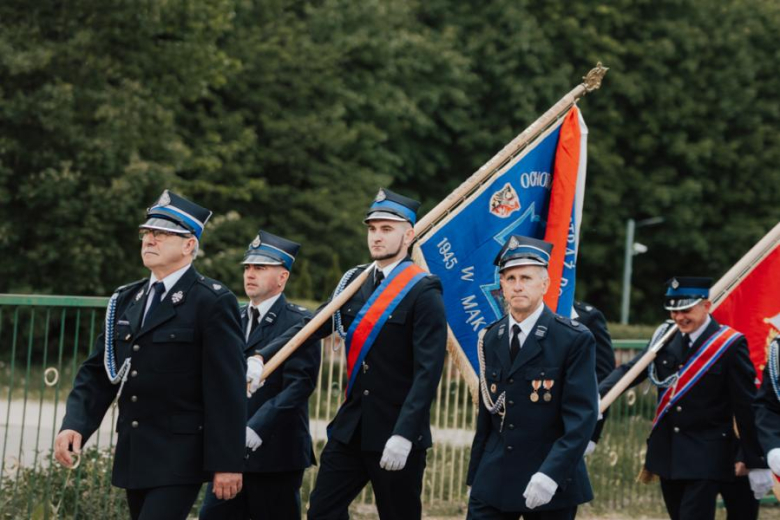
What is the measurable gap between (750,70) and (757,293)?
96.7 ft

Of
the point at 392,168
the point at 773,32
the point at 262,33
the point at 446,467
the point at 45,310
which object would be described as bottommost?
the point at 446,467

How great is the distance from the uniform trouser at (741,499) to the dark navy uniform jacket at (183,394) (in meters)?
3.66

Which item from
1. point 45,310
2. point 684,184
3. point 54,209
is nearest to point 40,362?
point 45,310

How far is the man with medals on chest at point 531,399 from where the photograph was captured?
6.43m

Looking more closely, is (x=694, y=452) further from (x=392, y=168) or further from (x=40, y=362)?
(x=392, y=168)

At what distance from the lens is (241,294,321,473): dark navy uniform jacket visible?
296 inches

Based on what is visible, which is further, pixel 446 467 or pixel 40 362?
pixel 446 467

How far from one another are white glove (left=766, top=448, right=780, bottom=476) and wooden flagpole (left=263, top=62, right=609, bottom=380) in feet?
7.64

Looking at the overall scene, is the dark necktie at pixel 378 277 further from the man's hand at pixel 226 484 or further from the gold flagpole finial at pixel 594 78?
the gold flagpole finial at pixel 594 78

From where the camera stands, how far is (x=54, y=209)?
79.9 feet

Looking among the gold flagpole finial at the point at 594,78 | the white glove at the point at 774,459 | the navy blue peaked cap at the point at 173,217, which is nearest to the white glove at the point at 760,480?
the white glove at the point at 774,459

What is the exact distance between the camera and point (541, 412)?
6.52 m

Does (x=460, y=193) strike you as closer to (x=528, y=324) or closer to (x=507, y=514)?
(x=528, y=324)

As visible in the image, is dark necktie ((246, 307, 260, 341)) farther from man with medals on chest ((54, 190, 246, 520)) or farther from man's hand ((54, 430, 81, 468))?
man's hand ((54, 430, 81, 468))
